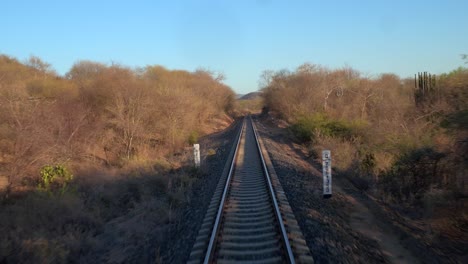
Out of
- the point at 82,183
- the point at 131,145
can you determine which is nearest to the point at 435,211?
the point at 82,183

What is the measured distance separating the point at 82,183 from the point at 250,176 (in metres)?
6.32

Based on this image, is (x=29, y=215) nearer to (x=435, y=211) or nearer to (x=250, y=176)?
(x=250, y=176)

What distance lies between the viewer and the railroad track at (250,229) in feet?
22.3

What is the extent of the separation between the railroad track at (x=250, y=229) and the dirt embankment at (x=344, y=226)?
0.98 feet

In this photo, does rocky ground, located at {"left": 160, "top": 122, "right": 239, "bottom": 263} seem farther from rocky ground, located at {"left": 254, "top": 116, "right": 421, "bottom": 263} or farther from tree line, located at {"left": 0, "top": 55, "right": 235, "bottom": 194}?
tree line, located at {"left": 0, "top": 55, "right": 235, "bottom": 194}

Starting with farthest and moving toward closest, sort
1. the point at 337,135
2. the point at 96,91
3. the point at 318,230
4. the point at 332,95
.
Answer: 1. the point at 332,95
2. the point at 96,91
3. the point at 337,135
4. the point at 318,230

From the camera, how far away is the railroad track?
679 centimetres

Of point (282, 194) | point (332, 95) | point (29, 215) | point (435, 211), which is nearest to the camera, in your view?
point (29, 215)

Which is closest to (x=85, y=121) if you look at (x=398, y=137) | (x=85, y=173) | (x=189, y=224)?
(x=85, y=173)

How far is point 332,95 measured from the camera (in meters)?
43.8

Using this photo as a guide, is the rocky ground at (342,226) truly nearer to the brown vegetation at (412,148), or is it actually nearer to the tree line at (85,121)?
the brown vegetation at (412,148)

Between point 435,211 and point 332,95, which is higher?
point 332,95

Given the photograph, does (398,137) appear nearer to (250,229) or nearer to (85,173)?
(250,229)

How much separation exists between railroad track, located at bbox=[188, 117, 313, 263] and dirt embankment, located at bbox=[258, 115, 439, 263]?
0.98 ft
